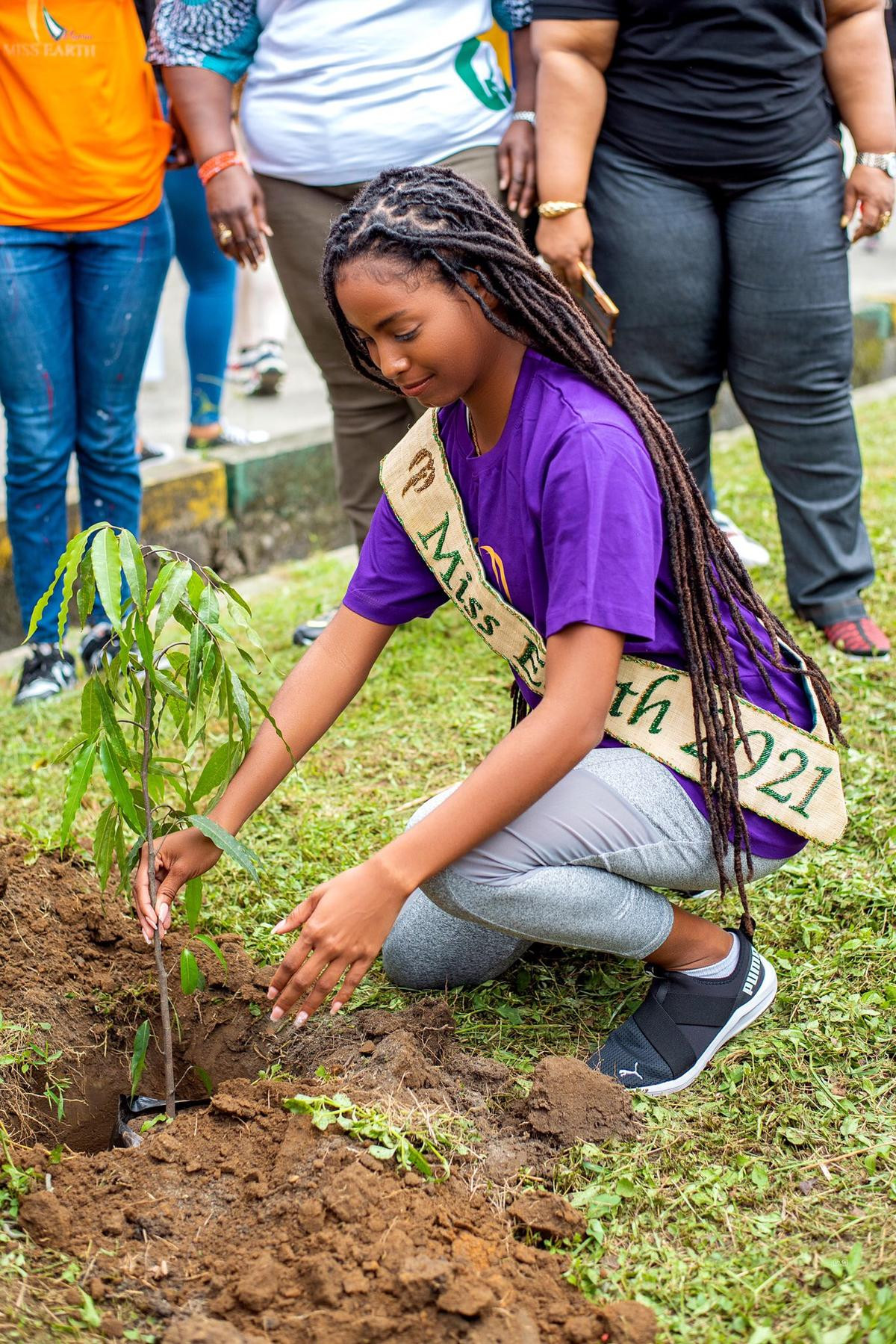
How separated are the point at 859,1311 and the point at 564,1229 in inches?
15.3

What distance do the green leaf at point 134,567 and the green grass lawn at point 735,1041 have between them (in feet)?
2.95

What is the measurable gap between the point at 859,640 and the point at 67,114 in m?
2.37

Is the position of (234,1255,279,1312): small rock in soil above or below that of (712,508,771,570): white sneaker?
above

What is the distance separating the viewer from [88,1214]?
5.97 ft

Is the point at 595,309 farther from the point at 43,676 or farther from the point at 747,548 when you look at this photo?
the point at 43,676

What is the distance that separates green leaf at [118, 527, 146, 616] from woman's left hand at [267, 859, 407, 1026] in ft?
1.49

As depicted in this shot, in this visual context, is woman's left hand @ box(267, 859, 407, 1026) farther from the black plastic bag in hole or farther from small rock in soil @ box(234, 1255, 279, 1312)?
the black plastic bag in hole

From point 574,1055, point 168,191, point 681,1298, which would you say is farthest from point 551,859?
point 168,191

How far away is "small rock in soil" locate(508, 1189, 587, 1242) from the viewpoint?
1.83 m

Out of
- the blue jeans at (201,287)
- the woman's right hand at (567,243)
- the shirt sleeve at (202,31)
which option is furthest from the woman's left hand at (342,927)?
the blue jeans at (201,287)

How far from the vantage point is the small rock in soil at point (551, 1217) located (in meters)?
1.83

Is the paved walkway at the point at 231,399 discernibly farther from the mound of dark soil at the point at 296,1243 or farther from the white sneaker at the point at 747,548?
the mound of dark soil at the point at 296,1243

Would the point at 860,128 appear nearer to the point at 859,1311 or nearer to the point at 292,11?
the point at 292,11

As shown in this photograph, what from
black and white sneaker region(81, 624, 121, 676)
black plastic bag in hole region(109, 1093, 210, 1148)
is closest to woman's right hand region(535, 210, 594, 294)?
black and white sneaker region(81, 624, 121, 676)
